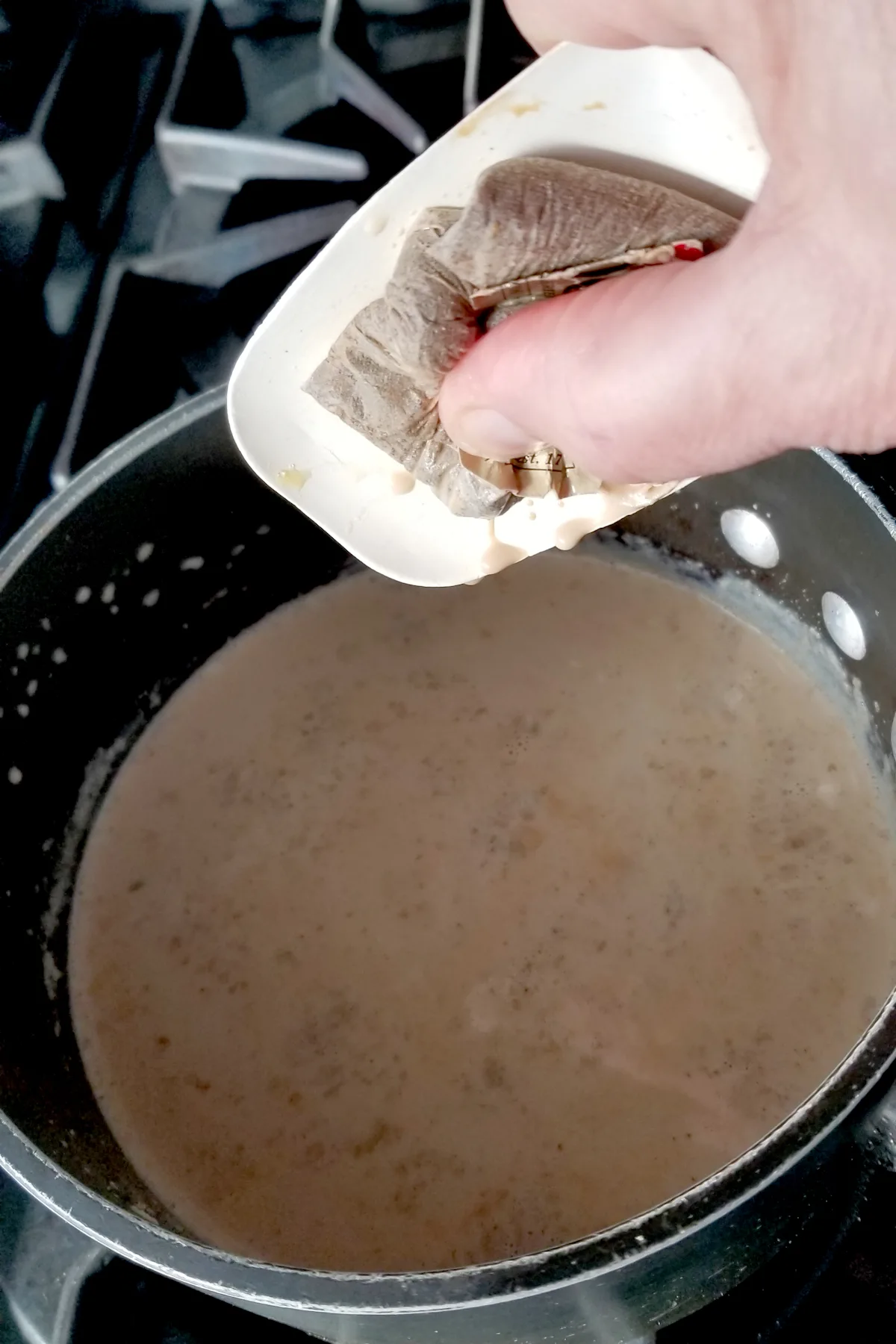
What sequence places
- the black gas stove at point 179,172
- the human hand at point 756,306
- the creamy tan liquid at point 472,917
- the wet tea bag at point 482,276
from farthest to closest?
the black gas stove at point 179,172, the creamy tan liquid at point 472,917, the wet tea bag at point 482,276, the human hand at point 756,306

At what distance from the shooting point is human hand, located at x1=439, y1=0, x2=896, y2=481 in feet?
1.20

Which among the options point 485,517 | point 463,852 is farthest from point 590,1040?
point 485,517

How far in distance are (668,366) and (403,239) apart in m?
0.19

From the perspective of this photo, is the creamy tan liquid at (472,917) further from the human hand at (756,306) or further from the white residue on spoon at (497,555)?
the human hand at (756,306)

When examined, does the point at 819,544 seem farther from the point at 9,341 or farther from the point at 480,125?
the point at 9,341

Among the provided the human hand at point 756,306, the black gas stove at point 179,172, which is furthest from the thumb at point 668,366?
the black gas stove at point 179,172

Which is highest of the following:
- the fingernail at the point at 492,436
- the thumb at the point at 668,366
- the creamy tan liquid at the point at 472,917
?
A: the thumb at the point at 668,366

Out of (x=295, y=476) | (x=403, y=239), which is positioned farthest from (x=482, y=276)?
(x=295, y=476)

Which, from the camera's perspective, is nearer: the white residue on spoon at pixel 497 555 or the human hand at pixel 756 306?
the human hand at pixel 756 306

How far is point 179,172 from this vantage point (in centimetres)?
86

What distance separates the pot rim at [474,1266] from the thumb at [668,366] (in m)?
0.25

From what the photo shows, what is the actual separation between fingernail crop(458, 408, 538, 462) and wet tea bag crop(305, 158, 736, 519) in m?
0.03

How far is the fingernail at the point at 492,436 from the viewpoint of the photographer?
56cm

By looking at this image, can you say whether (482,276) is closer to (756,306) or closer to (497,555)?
(756,306)
